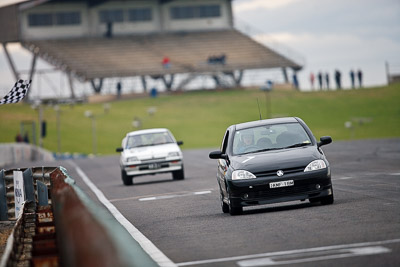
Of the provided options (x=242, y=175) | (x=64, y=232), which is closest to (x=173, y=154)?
(x=242, y=175)

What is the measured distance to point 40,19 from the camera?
94250mm

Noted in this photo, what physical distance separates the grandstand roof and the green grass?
109 inches

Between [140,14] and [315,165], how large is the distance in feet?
277

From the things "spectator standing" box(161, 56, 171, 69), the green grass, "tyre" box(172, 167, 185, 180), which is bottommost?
the green grass

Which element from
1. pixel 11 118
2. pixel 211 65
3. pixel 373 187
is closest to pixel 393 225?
pixel 373 187

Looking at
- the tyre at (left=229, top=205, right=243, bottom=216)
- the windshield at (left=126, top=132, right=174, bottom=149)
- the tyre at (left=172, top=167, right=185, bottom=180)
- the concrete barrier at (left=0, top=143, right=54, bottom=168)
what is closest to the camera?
the tyre at (left=229, top=205, right=243, bottom=216)

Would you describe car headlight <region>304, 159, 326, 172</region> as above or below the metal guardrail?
below

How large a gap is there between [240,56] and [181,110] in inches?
492

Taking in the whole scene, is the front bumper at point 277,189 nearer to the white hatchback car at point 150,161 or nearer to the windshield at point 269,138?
the windshield at point 269,138

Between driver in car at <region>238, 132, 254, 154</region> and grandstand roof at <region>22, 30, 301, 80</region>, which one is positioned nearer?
driver in car at <region>238, 132, 254, 154</region>

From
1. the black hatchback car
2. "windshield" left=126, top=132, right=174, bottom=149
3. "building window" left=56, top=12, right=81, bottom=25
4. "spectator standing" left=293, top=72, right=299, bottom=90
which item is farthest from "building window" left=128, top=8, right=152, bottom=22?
the black hatchback car

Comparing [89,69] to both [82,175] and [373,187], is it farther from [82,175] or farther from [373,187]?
[373,187]

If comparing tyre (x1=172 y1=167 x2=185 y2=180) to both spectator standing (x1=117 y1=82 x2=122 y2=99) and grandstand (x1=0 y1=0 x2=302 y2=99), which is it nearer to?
grandstand (x1=0 y1=0 x2=302 y2=99)

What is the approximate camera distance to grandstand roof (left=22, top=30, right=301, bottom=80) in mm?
90375
